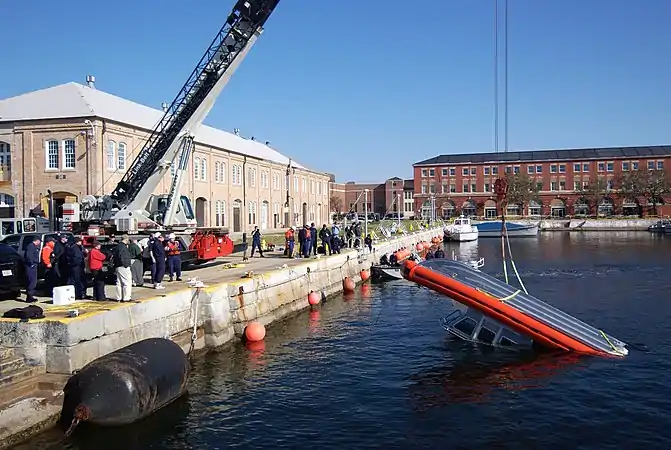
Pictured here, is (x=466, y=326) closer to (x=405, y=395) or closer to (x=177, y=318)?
(x=405, y=395)

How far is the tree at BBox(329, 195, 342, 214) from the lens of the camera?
131750 millimetres

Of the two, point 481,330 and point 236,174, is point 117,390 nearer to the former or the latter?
point 481,330

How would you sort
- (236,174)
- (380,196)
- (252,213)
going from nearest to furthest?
1. (236,174)
2. (252,213)
3. (380,196)

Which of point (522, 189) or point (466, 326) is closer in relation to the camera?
point (466, 326)

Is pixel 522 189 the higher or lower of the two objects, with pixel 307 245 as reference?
higher

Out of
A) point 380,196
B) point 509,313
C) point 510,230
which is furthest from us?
point 380,196

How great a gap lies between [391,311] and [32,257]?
13691 millimetres

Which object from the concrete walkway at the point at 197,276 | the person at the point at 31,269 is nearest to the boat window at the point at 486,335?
the concrete walkway at the point at 197,276

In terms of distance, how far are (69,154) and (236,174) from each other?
21.8 m

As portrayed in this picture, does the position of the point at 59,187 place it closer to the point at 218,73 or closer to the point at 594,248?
the point at 218,73

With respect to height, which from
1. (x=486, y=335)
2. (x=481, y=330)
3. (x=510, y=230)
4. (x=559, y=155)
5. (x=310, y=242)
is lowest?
(x=486, y=335)

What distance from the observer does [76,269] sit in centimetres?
1628

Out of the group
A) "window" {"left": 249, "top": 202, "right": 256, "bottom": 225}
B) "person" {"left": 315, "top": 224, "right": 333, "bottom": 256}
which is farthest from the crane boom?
"window" {"left": 249, "top": 202, "right": 256, "bottom": 225}

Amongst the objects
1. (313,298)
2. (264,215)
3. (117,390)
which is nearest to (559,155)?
(264,215)
